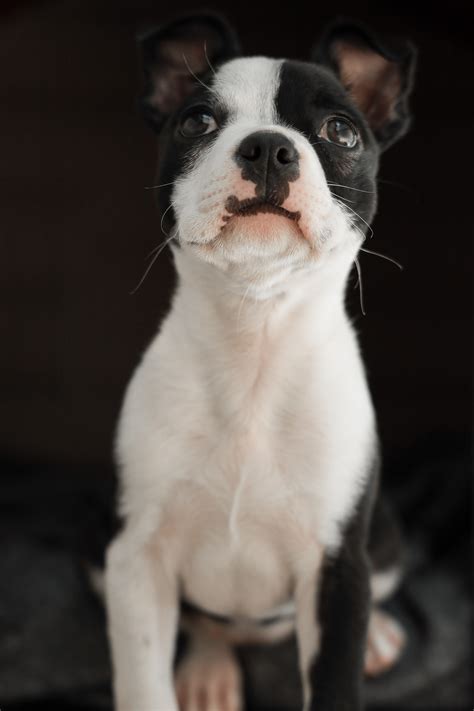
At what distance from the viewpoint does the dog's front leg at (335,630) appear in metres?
1.01

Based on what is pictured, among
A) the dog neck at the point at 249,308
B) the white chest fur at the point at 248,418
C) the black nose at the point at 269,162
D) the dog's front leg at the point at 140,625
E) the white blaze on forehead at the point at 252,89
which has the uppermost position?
the white blaze on forehead at the point at 252,89

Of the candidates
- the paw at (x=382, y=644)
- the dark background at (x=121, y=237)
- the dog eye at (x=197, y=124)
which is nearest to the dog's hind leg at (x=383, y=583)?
the paw at (x=382, y=644)

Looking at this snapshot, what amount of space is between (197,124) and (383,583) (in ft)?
2.69

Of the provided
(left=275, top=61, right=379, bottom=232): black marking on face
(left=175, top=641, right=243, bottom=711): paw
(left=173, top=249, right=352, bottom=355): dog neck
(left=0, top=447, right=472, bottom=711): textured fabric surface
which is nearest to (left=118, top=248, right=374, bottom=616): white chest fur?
(left=173, top=249, right=352, bottom=355): dog neck

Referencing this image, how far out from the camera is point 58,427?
1.21 m

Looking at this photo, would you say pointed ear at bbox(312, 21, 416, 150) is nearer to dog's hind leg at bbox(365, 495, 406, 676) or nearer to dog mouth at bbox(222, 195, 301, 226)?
dog mouth at bbox(222, 195, 301, 226)

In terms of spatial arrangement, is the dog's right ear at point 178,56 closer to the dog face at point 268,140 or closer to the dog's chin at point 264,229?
the dog face at point 268,140

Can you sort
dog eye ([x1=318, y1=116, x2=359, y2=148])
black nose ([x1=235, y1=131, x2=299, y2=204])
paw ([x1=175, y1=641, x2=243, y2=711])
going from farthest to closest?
paw ([x1=175, y1=641, x2=243, y2=711]) → dog eye ([x1=318, y1=116, x2=359, y2=148]) → black nose ([x1=235, y1=131, x2=299, y2=204])

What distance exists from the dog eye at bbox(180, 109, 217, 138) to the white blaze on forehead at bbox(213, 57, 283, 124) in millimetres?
30

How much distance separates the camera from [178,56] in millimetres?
1049

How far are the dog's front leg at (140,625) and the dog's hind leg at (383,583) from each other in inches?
14.6

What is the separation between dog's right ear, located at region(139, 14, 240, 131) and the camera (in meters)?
1.01

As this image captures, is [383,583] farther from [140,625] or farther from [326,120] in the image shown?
[326,120]

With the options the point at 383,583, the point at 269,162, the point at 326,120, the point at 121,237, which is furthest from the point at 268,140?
the point at 383,583
